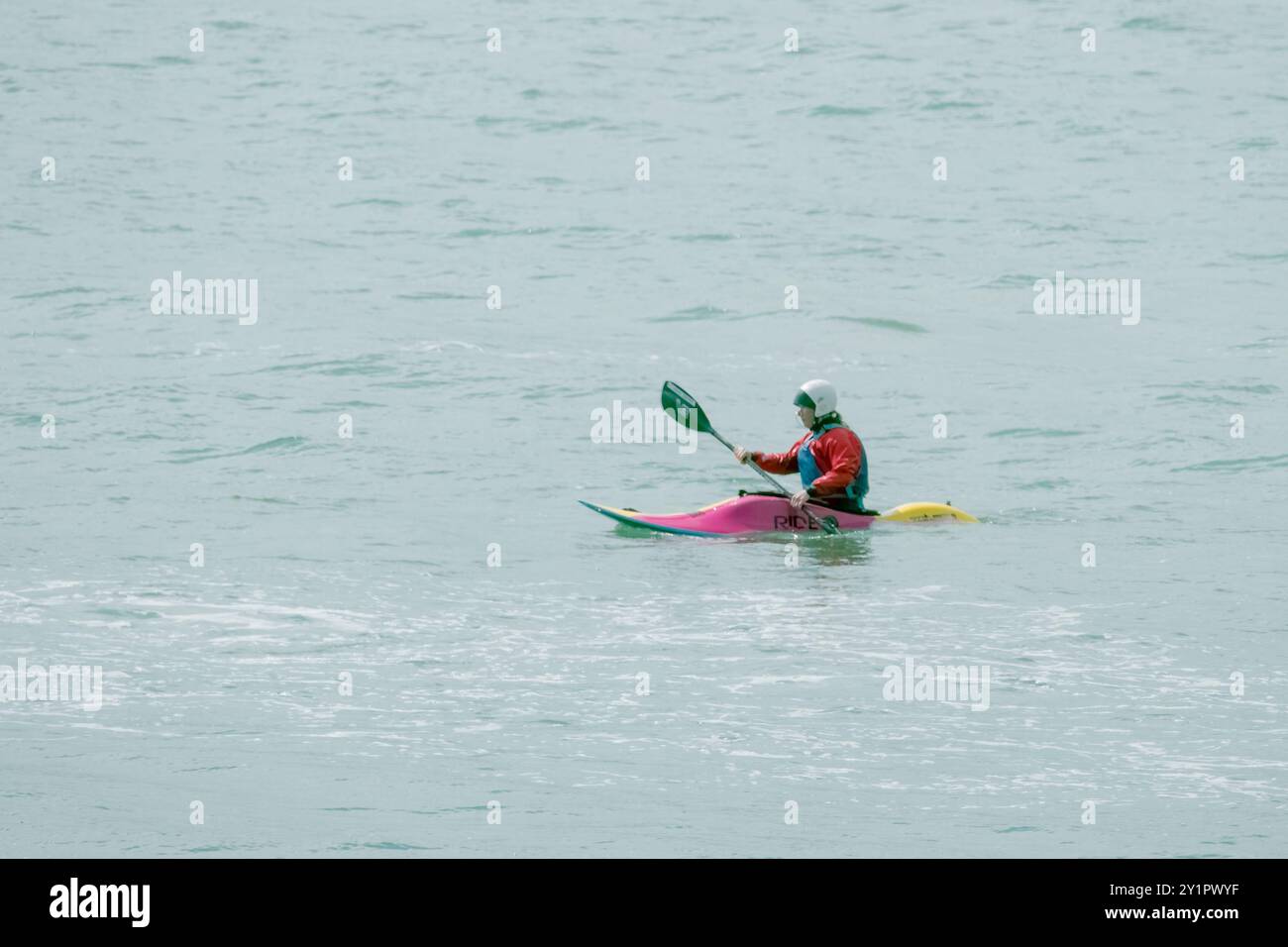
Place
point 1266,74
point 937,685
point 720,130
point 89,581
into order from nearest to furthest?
point 937,685, point 89,581, point 720,130, point 1266,74

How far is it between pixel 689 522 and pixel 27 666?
17.1 feet

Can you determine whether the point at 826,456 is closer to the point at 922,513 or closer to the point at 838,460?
the point at 838,460

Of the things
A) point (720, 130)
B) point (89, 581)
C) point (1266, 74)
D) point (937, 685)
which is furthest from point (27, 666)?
point (1266, 74)

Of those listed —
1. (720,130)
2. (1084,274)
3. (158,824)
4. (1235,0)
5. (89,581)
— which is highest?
(1235,0)

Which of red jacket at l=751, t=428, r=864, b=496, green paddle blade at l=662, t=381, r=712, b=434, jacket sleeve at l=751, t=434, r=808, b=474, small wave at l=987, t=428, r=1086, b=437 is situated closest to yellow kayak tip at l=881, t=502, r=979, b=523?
red jacket at l=751, t=428, r=864, b=496

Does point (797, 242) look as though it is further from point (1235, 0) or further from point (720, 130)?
point (1235, 0)

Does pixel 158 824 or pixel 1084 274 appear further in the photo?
pixel 1084 274

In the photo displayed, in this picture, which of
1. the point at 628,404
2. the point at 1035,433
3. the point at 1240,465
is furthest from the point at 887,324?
the point at 1240,465

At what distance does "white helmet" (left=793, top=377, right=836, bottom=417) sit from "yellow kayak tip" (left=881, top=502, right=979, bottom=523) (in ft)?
3.23

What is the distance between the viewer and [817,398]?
1325cm

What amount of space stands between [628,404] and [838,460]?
271 inches

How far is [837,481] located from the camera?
13258 millimetres

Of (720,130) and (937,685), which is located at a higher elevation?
(720,130)

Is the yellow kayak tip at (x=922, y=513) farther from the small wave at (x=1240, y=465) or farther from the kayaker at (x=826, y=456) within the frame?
the small wave at (x=1240, y=465)
